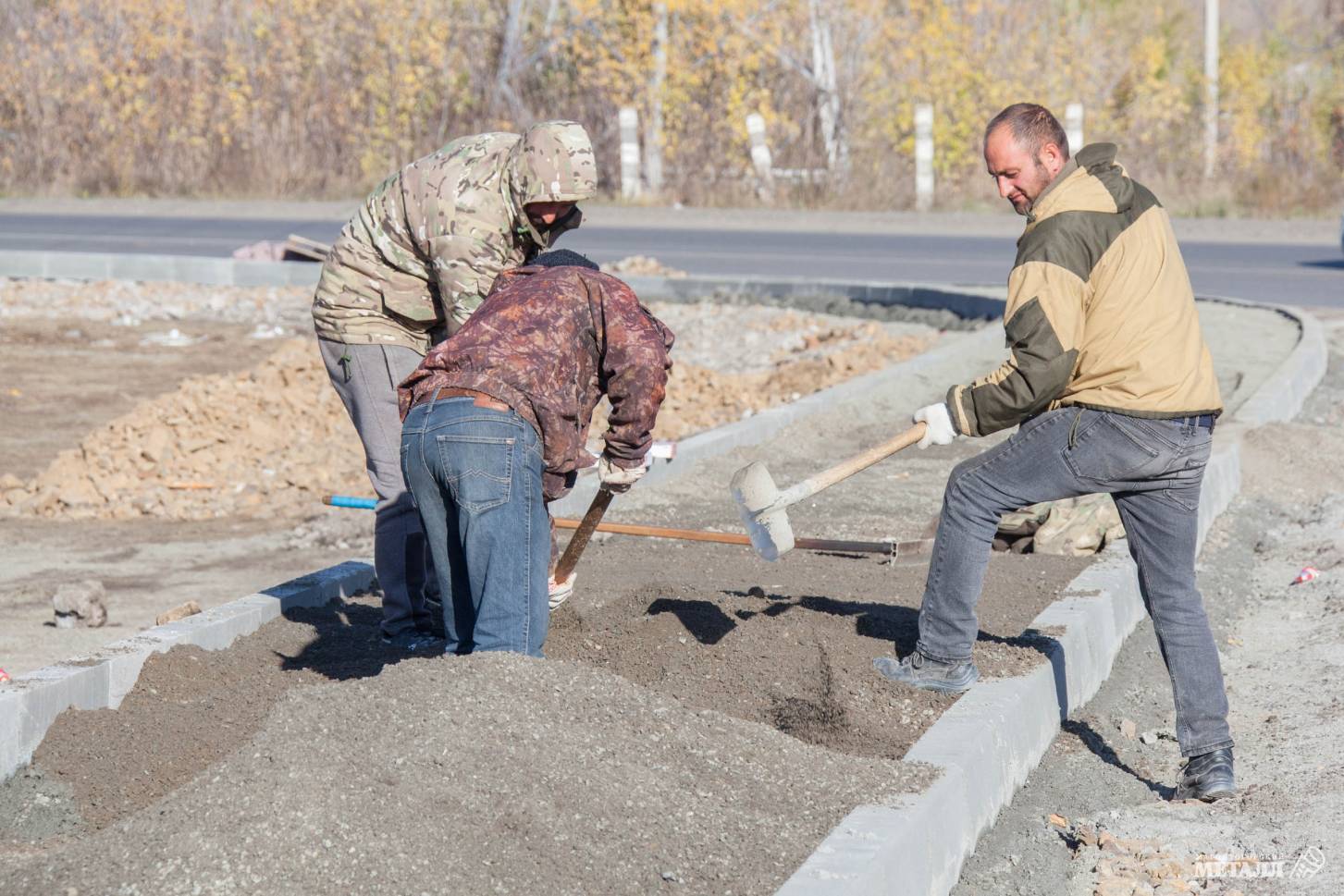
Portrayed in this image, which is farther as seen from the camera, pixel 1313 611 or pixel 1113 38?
pixel 1113 38

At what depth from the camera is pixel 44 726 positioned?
4.71m

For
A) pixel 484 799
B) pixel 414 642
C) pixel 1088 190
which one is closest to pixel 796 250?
pixel 414 642

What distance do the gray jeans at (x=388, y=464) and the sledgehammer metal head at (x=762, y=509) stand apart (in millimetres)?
1062

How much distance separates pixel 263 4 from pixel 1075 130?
14.0 meters

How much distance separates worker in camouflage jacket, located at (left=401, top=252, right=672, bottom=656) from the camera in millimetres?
4152

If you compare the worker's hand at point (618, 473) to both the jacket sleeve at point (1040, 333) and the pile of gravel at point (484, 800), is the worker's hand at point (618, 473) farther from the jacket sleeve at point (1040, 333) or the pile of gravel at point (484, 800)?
the jacket sleeve at point (1040, 333)

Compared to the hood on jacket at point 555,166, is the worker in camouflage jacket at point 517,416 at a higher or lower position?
lower

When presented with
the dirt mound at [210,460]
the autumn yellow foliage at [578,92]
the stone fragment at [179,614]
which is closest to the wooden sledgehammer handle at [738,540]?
the stone fragment at [179,614]

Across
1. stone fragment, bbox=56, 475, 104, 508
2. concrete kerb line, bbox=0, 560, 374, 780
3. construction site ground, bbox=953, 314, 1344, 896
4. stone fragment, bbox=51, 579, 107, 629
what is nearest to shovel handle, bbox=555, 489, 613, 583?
concrete kerb line, bbox=0, 560, 374, 780

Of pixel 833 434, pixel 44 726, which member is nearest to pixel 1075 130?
pixel 833 434

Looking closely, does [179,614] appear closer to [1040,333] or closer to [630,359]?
[630,359]

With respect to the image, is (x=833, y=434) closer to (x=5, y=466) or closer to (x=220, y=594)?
(x=220, y=594)

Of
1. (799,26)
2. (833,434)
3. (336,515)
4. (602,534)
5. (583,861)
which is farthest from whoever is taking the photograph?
(799,26)

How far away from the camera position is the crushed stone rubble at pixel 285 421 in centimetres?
931
